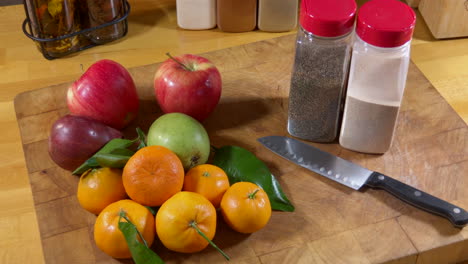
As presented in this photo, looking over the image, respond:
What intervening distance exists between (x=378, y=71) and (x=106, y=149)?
16.5 inches

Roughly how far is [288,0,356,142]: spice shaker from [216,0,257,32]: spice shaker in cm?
37

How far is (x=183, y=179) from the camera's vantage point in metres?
0.89

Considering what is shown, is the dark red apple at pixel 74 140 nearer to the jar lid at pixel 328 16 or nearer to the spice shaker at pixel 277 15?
the jar lid at pixel 328 16

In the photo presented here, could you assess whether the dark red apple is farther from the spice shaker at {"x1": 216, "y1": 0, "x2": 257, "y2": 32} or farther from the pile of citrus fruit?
the spice shaker at {"x1": 216, "y1": 0, "x2": 257, "y2": 32}

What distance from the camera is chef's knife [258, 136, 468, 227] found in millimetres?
904

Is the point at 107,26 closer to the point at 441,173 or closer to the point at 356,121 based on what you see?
the point at 356,121

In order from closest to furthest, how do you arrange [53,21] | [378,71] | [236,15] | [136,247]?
1. [136,247]
2. [378,71]
3. [53,21]
4. [236,15]

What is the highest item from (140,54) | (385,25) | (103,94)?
(385,25)

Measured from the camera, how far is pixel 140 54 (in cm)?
133

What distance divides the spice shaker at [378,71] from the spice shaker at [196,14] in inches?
18.7

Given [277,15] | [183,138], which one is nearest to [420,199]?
[183,138]

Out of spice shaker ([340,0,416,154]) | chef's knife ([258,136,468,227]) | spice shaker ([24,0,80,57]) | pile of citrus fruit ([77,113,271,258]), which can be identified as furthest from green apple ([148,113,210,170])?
spice shaker ([24,0,80,57])

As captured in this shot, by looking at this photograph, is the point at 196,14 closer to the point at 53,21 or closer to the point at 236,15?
the point at 236,15

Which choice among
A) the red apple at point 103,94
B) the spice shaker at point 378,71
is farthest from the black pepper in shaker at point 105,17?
the spice shaker at point 378,71
